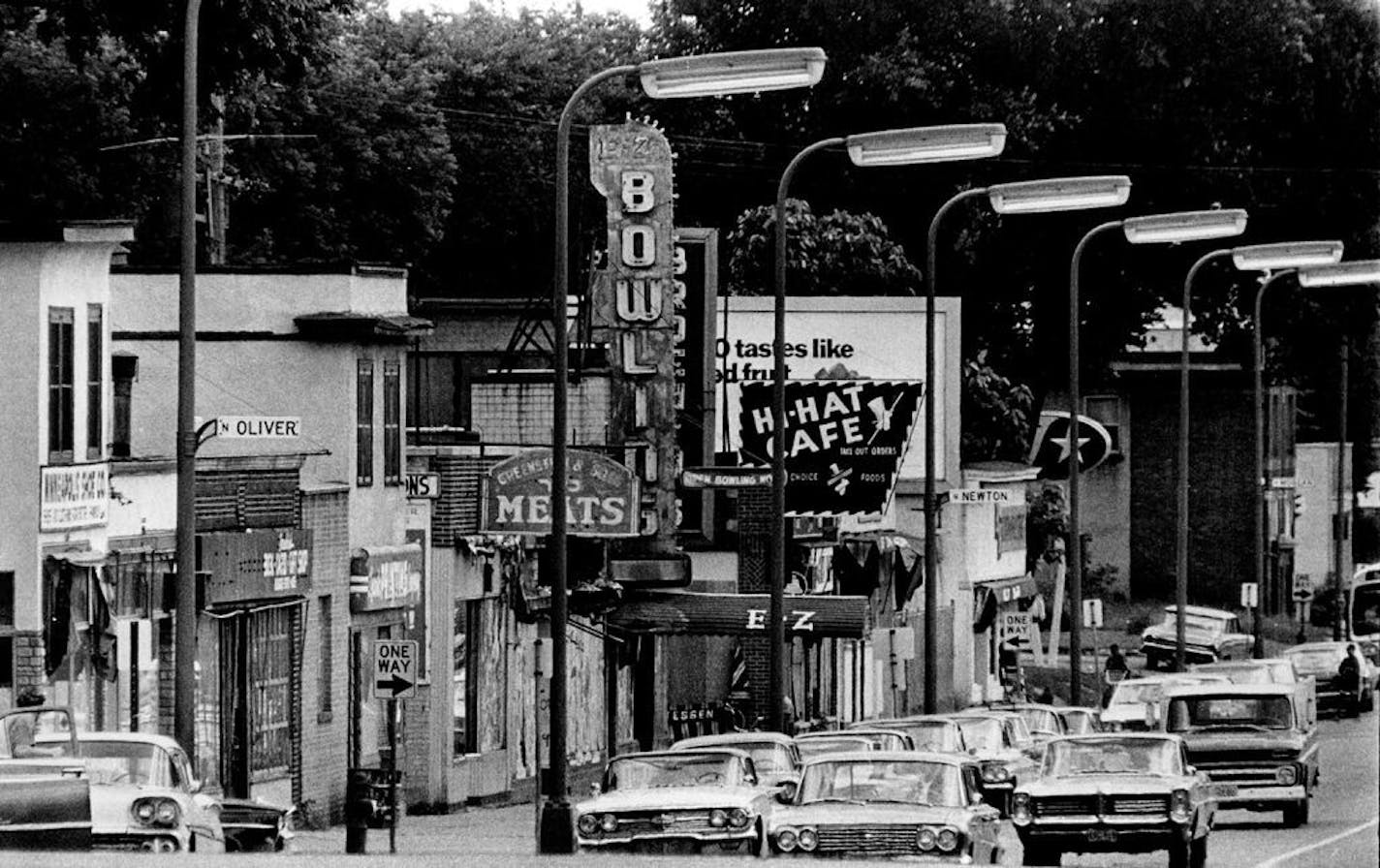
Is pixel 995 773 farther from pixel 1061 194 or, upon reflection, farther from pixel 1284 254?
pixel 1284 254

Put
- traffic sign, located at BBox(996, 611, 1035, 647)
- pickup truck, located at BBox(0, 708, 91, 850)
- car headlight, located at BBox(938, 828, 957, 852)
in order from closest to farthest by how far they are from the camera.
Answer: pickup truck, located at BBox(0, 708, 91, 850) → car headlight, located at BBox(938, 828, 957, 852) → traffic sign, located at BBox(996, 611, 1035, 647)

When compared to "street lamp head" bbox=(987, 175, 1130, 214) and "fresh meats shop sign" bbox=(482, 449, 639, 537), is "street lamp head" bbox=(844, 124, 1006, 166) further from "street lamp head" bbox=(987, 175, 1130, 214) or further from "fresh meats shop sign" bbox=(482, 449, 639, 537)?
"fresh meats shop sign" bbox=(482, 449, 639, 537)

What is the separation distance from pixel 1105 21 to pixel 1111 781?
47.3 m

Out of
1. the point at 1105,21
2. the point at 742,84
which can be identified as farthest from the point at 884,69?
the point at 742,84

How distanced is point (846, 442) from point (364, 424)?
10572mm

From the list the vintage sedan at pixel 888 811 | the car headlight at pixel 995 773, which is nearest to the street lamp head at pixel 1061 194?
the car headlight at pixel 995 773

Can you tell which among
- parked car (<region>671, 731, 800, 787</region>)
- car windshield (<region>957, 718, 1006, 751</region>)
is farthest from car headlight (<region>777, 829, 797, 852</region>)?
car windshield (<region>957, 718, 1006, 751</region>)

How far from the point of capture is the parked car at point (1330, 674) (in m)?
71.3

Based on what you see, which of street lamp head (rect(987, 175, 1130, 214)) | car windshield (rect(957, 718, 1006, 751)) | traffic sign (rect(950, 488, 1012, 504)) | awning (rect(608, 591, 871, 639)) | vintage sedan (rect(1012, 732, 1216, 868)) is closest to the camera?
vintage sedan (rect(1012, 732, 1216, 868))

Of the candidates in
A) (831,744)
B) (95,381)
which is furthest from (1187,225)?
(95,381)

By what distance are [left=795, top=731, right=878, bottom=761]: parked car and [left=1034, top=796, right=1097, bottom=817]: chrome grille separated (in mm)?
3352

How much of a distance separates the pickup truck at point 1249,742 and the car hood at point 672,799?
386 inches

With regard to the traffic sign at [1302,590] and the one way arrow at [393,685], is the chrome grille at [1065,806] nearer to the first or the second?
the one way arrow at [393,685]

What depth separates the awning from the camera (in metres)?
46.4
